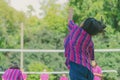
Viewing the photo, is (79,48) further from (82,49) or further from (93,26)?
(93,26)

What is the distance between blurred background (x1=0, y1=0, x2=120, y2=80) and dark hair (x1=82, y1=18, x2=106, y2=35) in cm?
1696

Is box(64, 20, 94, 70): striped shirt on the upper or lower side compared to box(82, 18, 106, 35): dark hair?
lower

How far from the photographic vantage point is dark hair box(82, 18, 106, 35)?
503 cm

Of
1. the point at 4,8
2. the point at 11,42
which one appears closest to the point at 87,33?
the point at 11,42

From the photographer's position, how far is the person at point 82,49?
5062 mm

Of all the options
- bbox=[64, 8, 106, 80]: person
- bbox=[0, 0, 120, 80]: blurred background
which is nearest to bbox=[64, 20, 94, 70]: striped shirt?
bbox=[64, 8, 106, 80]: person

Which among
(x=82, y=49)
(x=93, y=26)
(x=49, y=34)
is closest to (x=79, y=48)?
(x=82, y=49)

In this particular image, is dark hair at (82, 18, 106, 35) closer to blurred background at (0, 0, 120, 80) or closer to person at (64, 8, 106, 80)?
person at (64, 8, 106, 80)

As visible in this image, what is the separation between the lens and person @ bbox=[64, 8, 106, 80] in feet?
16.6

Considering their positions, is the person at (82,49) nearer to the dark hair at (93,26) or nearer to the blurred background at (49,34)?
the dark hair at (93,26)

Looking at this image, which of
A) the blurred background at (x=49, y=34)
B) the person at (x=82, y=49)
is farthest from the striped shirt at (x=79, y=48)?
the blurred background at (x=49, y=34)

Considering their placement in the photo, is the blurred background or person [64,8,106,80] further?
the blurred background

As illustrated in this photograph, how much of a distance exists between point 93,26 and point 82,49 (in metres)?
0.26

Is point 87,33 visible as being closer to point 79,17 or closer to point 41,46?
point 41,46
